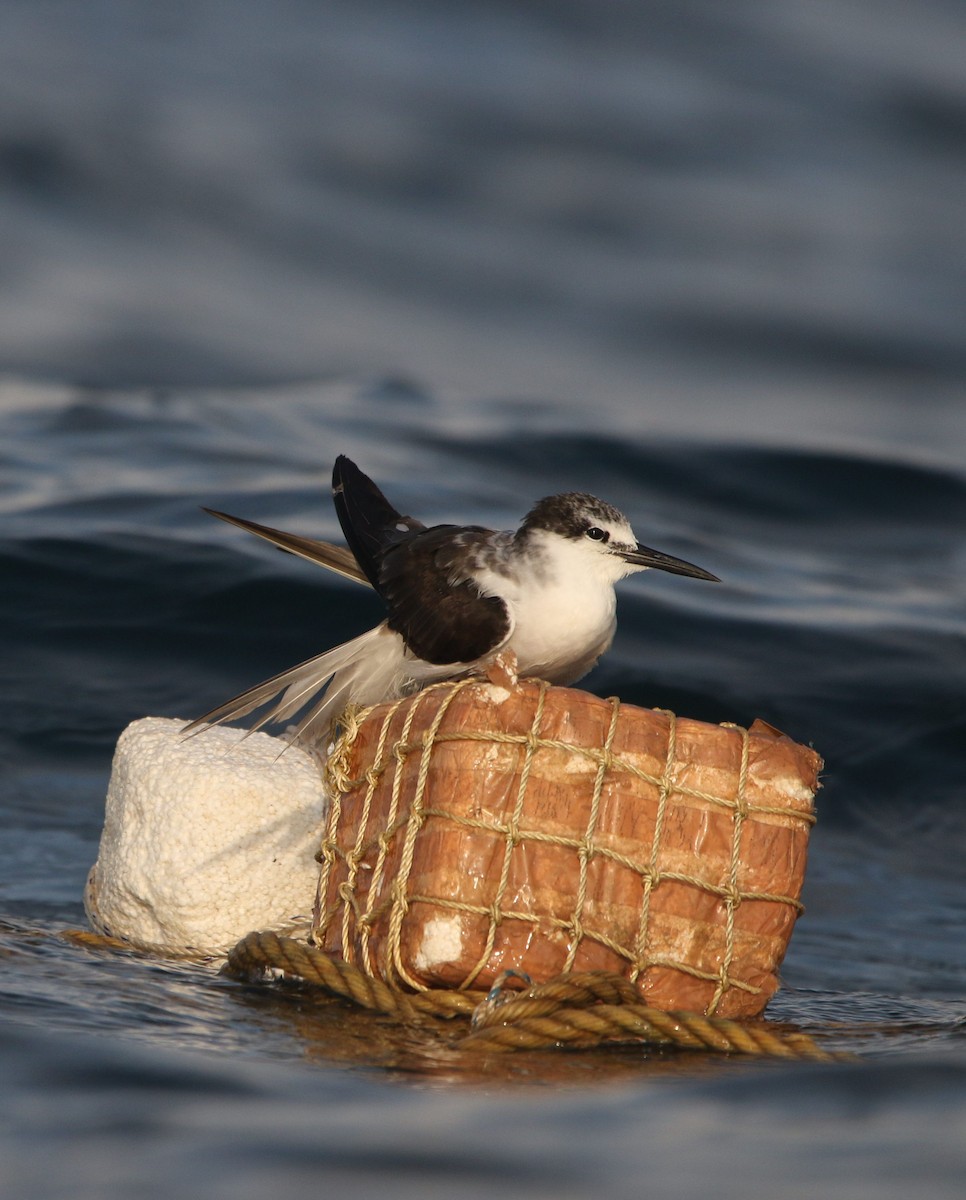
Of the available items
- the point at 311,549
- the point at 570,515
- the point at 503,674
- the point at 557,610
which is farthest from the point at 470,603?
the point at 503,674

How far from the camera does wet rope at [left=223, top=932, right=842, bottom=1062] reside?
4.62 meters

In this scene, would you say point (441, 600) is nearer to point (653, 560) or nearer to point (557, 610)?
point (557, 610)

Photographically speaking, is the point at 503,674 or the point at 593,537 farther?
the point at 593,537

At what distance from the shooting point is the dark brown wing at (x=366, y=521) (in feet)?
21.6

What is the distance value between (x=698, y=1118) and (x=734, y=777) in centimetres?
95

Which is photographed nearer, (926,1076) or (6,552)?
(926,1076)

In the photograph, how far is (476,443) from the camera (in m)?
17.7

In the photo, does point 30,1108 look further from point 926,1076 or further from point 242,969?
point 926,1076

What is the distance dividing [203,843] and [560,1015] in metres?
1.60

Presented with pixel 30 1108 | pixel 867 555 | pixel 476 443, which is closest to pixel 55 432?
pixel 476 443

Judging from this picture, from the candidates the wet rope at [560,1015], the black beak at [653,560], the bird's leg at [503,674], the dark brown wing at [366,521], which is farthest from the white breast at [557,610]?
the wet rope at [560,1015]

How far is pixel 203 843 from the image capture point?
567 cm

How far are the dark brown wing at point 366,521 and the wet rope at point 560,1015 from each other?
1873 mm

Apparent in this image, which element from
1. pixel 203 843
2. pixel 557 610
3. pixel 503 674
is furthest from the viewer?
pixel 557 610
